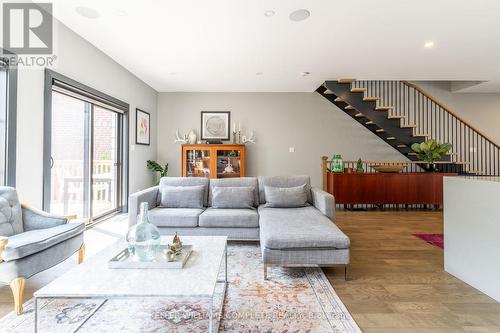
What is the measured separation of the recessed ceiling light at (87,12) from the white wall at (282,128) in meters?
3.29

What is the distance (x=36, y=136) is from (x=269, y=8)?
2.77 metres

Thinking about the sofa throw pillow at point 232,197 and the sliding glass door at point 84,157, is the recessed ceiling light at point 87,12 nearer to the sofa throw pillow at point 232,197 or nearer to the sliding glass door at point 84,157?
the sliding glass door at point 84,157

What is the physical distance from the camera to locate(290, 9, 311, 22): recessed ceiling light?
2.73 m

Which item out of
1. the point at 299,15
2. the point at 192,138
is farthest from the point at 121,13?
the point at 192,138

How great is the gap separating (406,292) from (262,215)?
4.86 feet

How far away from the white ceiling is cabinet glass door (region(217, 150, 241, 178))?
1.58m

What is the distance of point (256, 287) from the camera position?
211cm

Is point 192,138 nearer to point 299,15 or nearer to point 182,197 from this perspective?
point 182,197

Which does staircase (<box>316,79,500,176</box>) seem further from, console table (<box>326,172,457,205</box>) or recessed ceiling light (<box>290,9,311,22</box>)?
recessed ceiling light (<box>290,9,311,22</box>)

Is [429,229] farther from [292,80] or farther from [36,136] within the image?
[36,136]

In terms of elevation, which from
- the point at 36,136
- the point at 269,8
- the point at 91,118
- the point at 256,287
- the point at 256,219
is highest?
the point at 269,8

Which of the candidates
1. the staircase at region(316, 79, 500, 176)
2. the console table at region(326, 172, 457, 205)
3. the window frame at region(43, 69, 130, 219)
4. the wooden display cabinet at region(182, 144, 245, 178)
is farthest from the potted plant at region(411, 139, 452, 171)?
the window frame at region(43, 69, 130, 219)

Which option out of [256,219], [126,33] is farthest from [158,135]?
[256,219]

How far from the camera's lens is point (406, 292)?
2.06 metres
